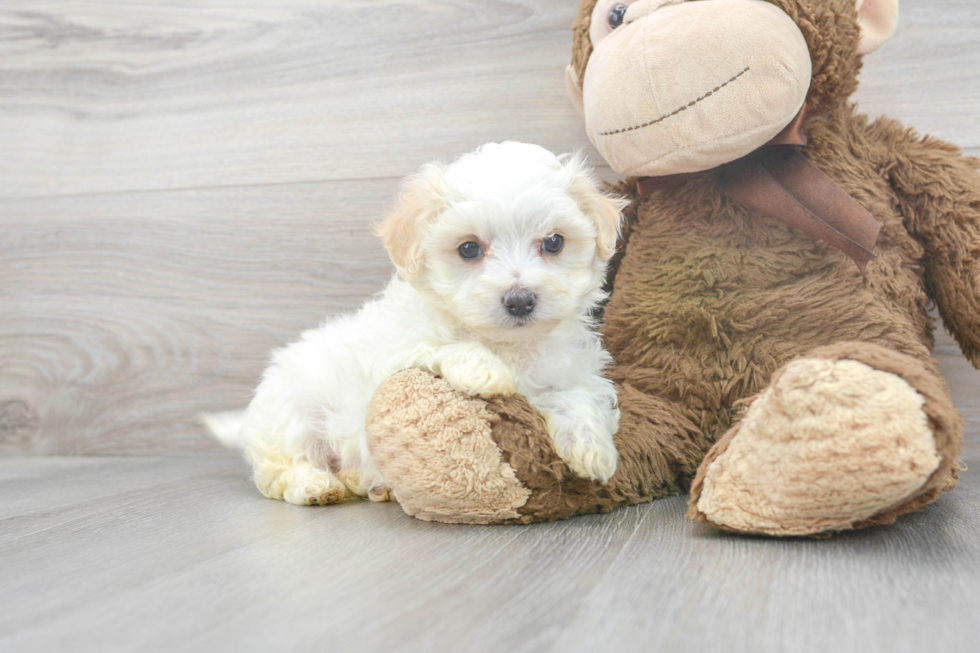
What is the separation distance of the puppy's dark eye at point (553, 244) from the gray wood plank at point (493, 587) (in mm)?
392

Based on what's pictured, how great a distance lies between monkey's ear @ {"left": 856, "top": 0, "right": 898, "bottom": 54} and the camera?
3.78 ft

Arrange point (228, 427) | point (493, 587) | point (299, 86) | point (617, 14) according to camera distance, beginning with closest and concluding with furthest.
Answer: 1. point (493, 587)
2. point (617, 14)
3. point (228, 427)
4. point (299, 86)

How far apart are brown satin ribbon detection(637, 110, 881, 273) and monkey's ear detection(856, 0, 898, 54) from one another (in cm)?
16

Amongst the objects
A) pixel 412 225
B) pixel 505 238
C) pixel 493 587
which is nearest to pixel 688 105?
pixel 505 238

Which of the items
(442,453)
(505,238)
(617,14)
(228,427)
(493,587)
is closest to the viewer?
(493,587)

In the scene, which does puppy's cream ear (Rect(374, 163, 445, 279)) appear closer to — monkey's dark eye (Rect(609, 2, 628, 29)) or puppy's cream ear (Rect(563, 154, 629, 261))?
puppy's cream ear (Rect(563, 154, 629, 261))

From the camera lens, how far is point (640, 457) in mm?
1125

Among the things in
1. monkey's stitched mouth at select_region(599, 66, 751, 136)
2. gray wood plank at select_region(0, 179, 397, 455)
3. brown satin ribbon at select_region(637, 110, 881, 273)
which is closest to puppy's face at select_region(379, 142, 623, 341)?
monkey's stitched mouth at select_region(599, 66, 751, 136)

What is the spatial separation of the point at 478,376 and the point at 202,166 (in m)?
1.09

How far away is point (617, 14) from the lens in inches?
47.4

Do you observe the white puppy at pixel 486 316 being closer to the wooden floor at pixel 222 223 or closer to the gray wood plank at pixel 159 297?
the wooden floor at pixel 222 223

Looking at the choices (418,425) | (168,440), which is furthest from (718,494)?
(168,440)

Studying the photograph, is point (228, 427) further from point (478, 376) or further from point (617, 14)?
point (617, 14)

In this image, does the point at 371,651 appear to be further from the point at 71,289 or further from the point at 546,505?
the point at 71,289
